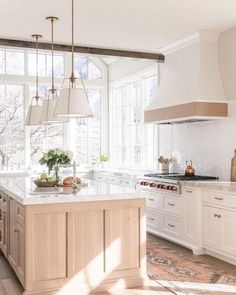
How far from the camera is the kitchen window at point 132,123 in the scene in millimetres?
7848

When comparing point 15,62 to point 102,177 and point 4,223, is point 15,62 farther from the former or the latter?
point 4,223

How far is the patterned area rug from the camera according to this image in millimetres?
4145

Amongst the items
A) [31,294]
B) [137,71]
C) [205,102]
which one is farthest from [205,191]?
[137,71]

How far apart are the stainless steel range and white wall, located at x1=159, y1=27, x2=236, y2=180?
0.24 metres

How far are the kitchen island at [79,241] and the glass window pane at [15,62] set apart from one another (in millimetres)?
4969

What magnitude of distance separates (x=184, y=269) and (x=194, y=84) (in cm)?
250

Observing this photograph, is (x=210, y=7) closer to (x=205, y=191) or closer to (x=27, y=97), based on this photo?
(x=205, y=191)

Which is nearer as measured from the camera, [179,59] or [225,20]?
[225,20]

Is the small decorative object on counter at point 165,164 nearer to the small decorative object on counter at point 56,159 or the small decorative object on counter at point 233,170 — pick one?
the small decorative object on counter at point 233,170

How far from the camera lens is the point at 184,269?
15.0 feet

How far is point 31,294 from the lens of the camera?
3572mm

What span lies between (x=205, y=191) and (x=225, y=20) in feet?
7.06

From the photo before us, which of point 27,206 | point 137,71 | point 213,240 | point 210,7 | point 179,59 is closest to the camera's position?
point 27,206

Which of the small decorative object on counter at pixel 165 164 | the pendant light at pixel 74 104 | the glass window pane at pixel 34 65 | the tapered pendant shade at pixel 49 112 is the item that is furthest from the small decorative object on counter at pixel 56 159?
the glass window pane at pixel 34 65
